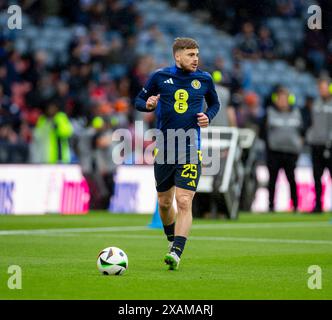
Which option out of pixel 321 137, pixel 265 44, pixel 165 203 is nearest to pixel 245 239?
pixel 165 203

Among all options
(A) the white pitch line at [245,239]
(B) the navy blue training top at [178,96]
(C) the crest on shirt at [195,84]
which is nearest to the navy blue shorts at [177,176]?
(B) the navy blue training top at [178,96]

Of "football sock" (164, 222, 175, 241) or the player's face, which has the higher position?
the player's face

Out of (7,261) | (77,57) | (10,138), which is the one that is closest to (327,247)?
(7,261)

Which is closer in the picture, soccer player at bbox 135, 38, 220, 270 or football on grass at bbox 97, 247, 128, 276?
football on grass at bbox 97, 247, 128, 276

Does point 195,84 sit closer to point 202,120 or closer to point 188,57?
point 188,57

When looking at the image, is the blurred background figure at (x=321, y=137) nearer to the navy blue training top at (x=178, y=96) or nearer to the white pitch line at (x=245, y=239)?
the white pitch line at (x=245, y=239)

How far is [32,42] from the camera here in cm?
2892

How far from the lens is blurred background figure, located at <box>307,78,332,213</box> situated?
23.0 meters

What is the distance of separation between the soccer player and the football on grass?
91cm

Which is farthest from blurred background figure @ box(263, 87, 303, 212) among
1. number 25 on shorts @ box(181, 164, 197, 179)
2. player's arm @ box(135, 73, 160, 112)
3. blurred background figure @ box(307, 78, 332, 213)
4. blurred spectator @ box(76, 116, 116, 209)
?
number 25 on shorts @ box(181, 164, 197, 179)

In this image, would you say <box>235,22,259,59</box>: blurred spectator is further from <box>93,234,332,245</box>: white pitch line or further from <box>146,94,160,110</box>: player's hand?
Answer: <box>146,94,160,110</box>: player's hand

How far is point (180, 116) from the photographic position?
11.8 m

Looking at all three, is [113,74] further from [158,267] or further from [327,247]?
[158,267]

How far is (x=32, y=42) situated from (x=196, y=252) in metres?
16.4
